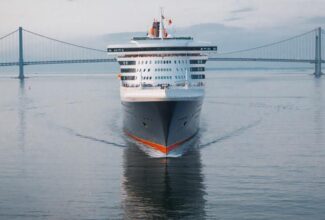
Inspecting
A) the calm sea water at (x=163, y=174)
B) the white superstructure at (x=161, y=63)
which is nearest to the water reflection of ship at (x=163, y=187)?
the calm sea water at (x=163, y=174)

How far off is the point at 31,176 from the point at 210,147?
1317 cm

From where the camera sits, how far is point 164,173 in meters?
28.1

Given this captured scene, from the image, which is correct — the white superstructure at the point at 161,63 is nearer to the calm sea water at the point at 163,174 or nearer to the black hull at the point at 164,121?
the black hull at the point at 164,121

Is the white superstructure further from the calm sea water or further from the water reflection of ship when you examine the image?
the water reflection of ship

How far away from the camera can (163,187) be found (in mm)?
25547

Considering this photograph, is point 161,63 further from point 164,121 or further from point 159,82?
point 164,121

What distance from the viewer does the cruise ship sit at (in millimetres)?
32844

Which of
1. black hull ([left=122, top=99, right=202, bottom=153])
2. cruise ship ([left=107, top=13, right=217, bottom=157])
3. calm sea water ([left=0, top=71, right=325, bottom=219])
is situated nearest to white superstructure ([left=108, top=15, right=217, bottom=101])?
cruise ship ([left=107, top=13, right=217, bottom=157])

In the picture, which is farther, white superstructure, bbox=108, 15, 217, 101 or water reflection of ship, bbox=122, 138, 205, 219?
white superstructure, bbox=108, 15, 217, 101

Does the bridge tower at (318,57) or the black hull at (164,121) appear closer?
the black hull at (164,121)

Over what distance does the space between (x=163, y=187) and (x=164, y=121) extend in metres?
7.11

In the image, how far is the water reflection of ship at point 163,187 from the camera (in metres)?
21.9

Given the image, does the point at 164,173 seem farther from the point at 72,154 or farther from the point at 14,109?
the point at 14,109

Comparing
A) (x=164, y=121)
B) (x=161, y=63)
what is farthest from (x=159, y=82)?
(x=164, y=121)
